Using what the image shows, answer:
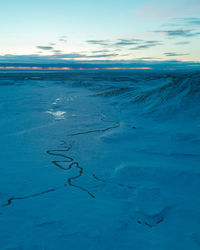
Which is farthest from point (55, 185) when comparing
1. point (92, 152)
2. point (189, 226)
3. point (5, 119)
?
point (5, 119)

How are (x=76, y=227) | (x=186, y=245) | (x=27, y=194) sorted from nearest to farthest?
(x=186, y=245) < (x=76, y=227) < (x=27, y=194)

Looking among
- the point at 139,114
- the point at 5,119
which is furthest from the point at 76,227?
the point at 139,114

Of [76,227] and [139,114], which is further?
[139,114]

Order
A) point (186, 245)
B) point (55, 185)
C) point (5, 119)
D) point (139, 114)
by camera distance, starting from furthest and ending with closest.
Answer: point (139, 114), point (5, 119), point (55, 185), point (186, 245)

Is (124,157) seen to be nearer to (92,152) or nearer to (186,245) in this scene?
(92,152)

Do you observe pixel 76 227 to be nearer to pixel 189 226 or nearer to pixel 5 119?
pixel 189 226

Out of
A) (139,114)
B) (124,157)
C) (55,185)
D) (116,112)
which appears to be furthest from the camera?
(116,112)

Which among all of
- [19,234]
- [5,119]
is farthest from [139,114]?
[19,234]

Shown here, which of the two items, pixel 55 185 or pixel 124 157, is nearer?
pixel 55 185

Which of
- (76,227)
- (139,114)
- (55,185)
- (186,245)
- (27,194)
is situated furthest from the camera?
(139,114)
